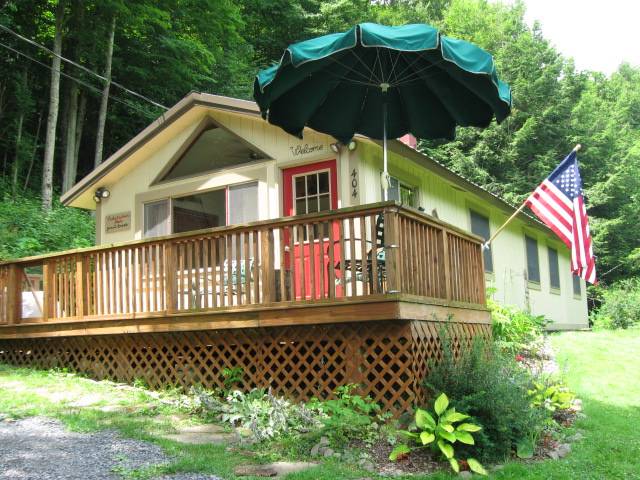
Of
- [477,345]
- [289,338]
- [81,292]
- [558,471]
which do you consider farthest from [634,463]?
[81,292]

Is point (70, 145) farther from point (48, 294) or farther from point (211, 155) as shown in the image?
point (48, 294)

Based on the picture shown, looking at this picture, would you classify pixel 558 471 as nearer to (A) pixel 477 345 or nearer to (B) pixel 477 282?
(A) pixel 477 345

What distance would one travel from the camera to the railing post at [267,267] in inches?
241

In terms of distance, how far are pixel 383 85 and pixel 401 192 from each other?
339 cm

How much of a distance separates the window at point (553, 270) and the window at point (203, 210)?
10.4 metres

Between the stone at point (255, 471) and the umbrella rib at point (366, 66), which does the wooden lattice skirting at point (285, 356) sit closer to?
the stone at point (255, 471)

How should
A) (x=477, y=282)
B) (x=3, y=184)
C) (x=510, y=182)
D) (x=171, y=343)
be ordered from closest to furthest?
1. (x=171, y=343)
2. (x=477, y=282)
3. (x=3, y=184)
4. (x=510, y=182)

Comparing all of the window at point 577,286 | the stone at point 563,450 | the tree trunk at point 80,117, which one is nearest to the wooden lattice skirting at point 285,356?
the stone at point 563,450

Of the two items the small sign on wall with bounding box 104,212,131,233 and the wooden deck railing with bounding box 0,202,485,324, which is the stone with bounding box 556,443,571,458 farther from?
the small sign on wall with bounding box 104,212,131,233

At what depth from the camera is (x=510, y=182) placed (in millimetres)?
25703

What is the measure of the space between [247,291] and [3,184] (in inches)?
556

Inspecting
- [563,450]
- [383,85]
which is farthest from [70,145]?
[563,450]

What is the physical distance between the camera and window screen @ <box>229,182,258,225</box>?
9.26 metres

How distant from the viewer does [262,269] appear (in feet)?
20.2
